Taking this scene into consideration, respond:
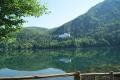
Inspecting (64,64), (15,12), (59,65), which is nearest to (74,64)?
(64,64)

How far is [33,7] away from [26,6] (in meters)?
0.54

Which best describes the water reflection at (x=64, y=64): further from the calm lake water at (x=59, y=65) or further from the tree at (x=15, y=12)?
the tree at (x=15, y=12)

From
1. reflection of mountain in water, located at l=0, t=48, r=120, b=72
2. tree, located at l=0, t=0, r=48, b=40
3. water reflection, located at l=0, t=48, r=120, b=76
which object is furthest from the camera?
reflection of mountain in water, located at l=0, t=48, r=120, b=72

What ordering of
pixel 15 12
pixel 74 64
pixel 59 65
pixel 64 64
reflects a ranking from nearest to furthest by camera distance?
pixel 15 12, pixel 59 65, pixel 74 64, pixel 64 64

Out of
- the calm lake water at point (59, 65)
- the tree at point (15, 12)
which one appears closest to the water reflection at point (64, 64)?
the calm lake water at point (59, 65)

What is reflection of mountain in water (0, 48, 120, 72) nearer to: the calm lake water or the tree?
the calm lake water

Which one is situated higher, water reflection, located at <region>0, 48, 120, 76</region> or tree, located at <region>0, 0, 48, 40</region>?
tree, located at <region>0, 0, 48, 40</region>

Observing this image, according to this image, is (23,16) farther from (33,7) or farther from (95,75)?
(95,75)

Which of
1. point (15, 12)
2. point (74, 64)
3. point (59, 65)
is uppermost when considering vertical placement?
point (15, 12)

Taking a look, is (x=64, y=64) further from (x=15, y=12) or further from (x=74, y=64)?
(x=15, y=12)

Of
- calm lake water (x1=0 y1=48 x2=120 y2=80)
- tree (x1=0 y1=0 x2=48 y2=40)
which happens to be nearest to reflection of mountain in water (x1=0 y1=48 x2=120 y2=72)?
calm lake water (x1=0 y1=48 x2=120 y2=80)

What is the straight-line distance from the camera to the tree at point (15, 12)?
1762 centimetres

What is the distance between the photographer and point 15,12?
718 inches

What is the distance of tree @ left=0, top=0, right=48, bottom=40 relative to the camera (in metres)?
17.6
